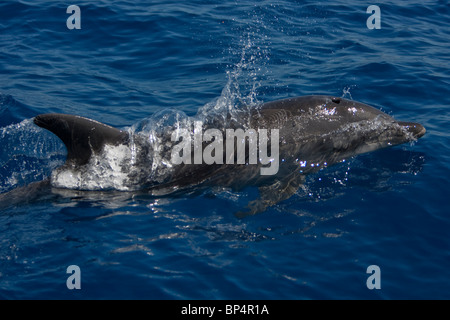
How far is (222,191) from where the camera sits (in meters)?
9.77

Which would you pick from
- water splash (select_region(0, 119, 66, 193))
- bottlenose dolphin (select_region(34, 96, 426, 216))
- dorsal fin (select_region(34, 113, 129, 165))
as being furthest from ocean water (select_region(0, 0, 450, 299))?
dorsal fin (select_region(34, 113, 129, 165))

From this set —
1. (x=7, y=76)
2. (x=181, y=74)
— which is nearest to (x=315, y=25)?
(x=181, y=74)

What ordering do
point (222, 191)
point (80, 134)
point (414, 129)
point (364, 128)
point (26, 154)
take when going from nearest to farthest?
1. point (80, 134)
2. point (222, 191)
3. point (364, 128)
4. point (414, 129)
5. point (26, 154)

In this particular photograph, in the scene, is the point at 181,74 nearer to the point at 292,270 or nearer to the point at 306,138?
the point at 306,138

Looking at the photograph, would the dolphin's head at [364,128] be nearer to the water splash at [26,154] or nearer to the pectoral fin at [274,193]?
the pectoral fin at [274,193]

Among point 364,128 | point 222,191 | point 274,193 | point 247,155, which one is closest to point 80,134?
point 222,191

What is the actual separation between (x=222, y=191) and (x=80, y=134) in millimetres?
2496

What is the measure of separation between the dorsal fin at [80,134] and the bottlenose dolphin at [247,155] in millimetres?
16

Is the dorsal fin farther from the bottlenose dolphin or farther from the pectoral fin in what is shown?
the pectoral fin

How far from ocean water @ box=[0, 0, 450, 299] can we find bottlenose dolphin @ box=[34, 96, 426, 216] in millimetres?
236

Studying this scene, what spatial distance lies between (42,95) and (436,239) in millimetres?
9875

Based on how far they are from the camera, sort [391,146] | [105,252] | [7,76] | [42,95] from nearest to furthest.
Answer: [105,252]
[391,146]
[42,95]
[7,76]

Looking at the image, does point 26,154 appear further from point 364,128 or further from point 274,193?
point 364,128

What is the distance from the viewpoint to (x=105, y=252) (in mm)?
8203
